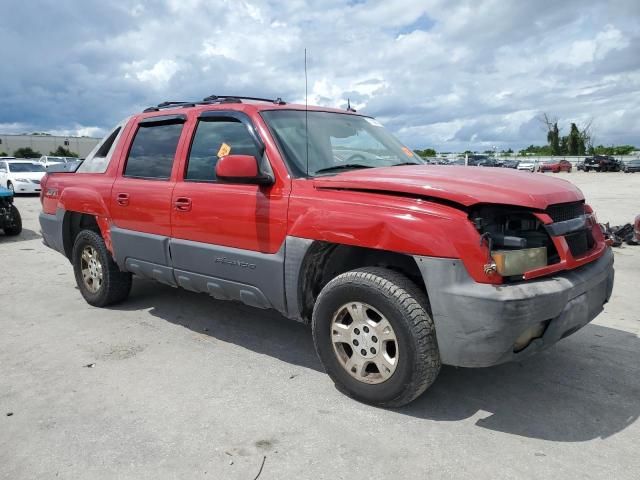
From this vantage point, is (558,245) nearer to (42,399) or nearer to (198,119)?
(198,119)

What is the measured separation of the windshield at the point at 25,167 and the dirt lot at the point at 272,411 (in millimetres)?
19729

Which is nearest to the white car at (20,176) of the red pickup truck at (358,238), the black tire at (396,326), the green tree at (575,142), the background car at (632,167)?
the red pickup truck at (358,238)

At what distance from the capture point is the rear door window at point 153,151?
4.48m

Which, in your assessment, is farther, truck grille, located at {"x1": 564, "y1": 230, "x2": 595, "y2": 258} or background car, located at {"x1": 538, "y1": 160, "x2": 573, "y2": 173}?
background car, located at {"x1": 538, "y1": 160, "x2": 573, "y2": 173}

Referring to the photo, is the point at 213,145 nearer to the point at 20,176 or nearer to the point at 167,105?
the point at 167,105

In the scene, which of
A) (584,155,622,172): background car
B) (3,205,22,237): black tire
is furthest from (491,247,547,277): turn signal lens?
(584,155,622,172): background car

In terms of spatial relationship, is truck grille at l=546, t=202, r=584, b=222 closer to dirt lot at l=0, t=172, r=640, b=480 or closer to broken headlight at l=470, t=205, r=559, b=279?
broken headlight at l=470, t=205, r=559, b=279

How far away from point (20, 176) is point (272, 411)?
2172cm

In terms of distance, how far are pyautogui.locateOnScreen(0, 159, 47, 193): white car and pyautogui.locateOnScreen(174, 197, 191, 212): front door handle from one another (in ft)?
63.7

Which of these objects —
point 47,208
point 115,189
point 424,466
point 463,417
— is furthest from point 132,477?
point 47,208

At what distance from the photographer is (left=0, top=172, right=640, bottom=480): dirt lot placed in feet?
8.63

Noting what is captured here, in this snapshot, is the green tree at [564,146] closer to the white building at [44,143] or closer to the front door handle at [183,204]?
the white building at [44,143]

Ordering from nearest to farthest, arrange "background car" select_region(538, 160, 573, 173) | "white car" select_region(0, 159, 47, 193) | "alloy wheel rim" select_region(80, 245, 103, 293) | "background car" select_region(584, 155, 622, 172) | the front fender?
the front fender → "alloy wheel rim" select_region(80, 245, 103, 293) → "white car" select_region(0, 159, 47, 193) → "background car" select_region(584, 155, 622, 172) → "background car" select_region(538, 160, 573, 173)

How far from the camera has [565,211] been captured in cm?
319
